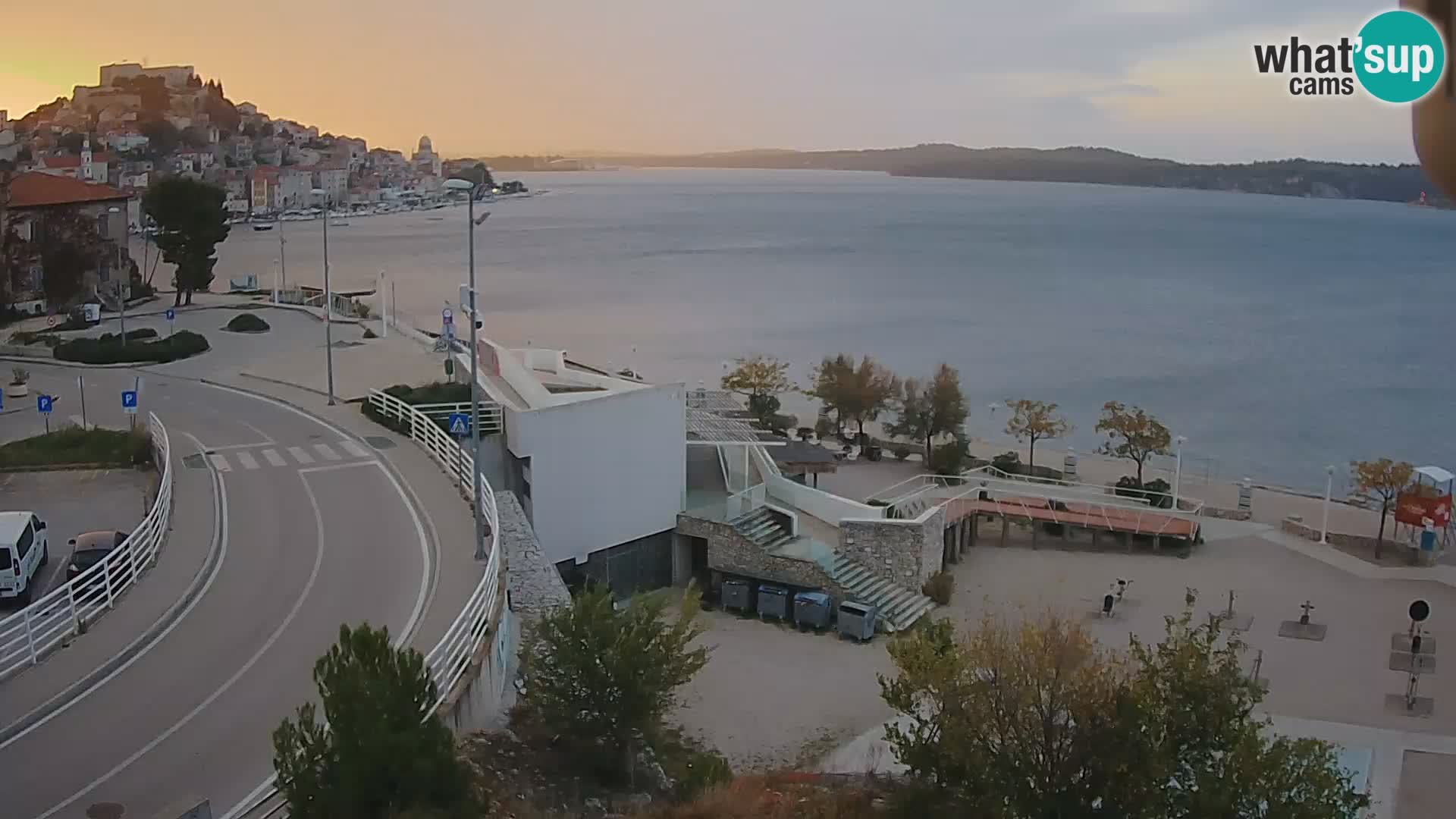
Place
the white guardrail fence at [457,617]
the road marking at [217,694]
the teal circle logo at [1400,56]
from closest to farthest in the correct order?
the teal circle logo at [1400,56]
the white guardrail fence at [457,617]
the road marking at [217,694]

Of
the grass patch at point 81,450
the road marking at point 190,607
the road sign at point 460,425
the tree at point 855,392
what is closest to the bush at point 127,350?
the grass patch at point 81,450


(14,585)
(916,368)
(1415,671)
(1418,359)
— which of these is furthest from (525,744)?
(1418,359)

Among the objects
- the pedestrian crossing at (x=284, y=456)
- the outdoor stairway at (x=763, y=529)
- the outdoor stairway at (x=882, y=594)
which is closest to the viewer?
the pedestrian crossing at (x=284, y=456)

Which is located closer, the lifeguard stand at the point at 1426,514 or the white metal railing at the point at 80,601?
the white metal railing at the point at 80,601

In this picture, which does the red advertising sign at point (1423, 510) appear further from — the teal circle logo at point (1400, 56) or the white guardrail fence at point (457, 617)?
the teal circle logo at point (1400, 56)

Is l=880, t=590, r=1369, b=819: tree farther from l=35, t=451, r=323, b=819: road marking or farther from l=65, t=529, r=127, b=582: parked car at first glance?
l=65, t=529, r=127, b=582: parked car

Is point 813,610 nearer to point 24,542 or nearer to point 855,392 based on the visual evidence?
point 24,542

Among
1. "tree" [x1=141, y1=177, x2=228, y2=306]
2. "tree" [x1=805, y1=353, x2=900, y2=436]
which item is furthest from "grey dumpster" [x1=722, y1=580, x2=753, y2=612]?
"tree" [x1=141, y1=177, x2=228, y2=306]
